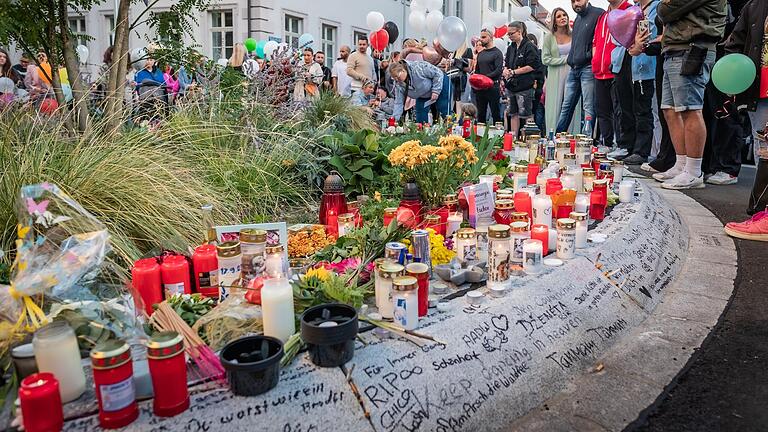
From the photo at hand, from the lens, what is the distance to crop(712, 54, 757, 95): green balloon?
15.1 feet

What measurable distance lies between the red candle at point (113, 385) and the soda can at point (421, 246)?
4.18 feet

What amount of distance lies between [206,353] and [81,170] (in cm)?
150

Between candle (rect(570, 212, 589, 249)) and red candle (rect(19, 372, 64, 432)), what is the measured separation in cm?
236

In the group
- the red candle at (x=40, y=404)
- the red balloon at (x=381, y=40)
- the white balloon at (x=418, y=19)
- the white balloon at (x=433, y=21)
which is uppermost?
the white balloon at (x=418, y=19)

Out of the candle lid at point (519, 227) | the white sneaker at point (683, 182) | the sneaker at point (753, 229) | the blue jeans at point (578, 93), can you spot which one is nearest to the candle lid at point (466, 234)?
the candle lid at point (519, 227)

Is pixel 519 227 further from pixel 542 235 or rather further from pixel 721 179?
pixel 721 179

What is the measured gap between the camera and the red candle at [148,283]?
7.16ft

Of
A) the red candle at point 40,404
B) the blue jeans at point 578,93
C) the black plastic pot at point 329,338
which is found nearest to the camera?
the red candle at point 40,404

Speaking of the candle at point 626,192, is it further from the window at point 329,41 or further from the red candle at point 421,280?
the window at point 329,41

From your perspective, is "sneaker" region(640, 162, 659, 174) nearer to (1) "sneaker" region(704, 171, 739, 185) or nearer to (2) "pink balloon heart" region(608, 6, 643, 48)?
(1) "sneaker" region(704, 171, 739, 185)

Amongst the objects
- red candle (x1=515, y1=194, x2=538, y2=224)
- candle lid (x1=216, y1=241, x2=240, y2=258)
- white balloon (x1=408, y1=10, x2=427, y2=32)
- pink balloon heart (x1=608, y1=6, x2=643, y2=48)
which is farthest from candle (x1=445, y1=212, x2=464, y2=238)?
white balloon (x1=408, y1=10, x2=427, y2=32)

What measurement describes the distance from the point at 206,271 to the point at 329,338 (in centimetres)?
81

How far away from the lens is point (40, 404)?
1.42m

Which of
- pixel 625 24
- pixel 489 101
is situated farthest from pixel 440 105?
pixel 625 24
